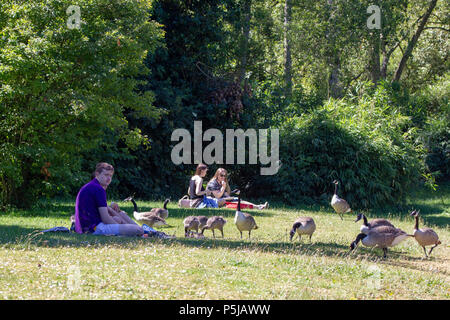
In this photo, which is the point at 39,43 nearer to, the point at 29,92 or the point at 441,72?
the point at 29,92

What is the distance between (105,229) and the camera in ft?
39.0

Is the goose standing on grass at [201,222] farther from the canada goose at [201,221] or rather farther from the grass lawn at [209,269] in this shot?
the grass lawn at [209,269]

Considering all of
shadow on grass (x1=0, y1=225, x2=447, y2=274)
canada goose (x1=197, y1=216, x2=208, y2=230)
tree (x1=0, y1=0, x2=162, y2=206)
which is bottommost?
shadow on grass (x1=0, y1=225, x2=447, y2=274)

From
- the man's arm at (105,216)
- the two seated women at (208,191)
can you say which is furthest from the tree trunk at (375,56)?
the man's arm at (105,216)

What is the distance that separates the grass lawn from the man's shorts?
0.56 metres

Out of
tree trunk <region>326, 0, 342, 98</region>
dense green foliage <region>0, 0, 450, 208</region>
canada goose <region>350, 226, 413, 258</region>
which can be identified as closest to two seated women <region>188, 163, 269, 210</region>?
dense green foliage <region>0, 0, 450, 208</region>

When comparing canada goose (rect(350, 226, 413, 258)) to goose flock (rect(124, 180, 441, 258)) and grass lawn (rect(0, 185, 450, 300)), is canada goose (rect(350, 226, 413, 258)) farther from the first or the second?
grass lawn (rect(0, 185, 450, 300))

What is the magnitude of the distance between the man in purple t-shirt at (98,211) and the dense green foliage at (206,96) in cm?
509

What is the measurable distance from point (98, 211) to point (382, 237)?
224 inches

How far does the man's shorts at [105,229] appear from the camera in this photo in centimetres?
1188

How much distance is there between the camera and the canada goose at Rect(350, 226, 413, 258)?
11328 mm

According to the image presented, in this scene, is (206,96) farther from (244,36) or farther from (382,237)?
(382,237)

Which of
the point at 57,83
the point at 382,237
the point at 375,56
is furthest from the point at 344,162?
the point at 382,237

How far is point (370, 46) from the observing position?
3284 centimetres
